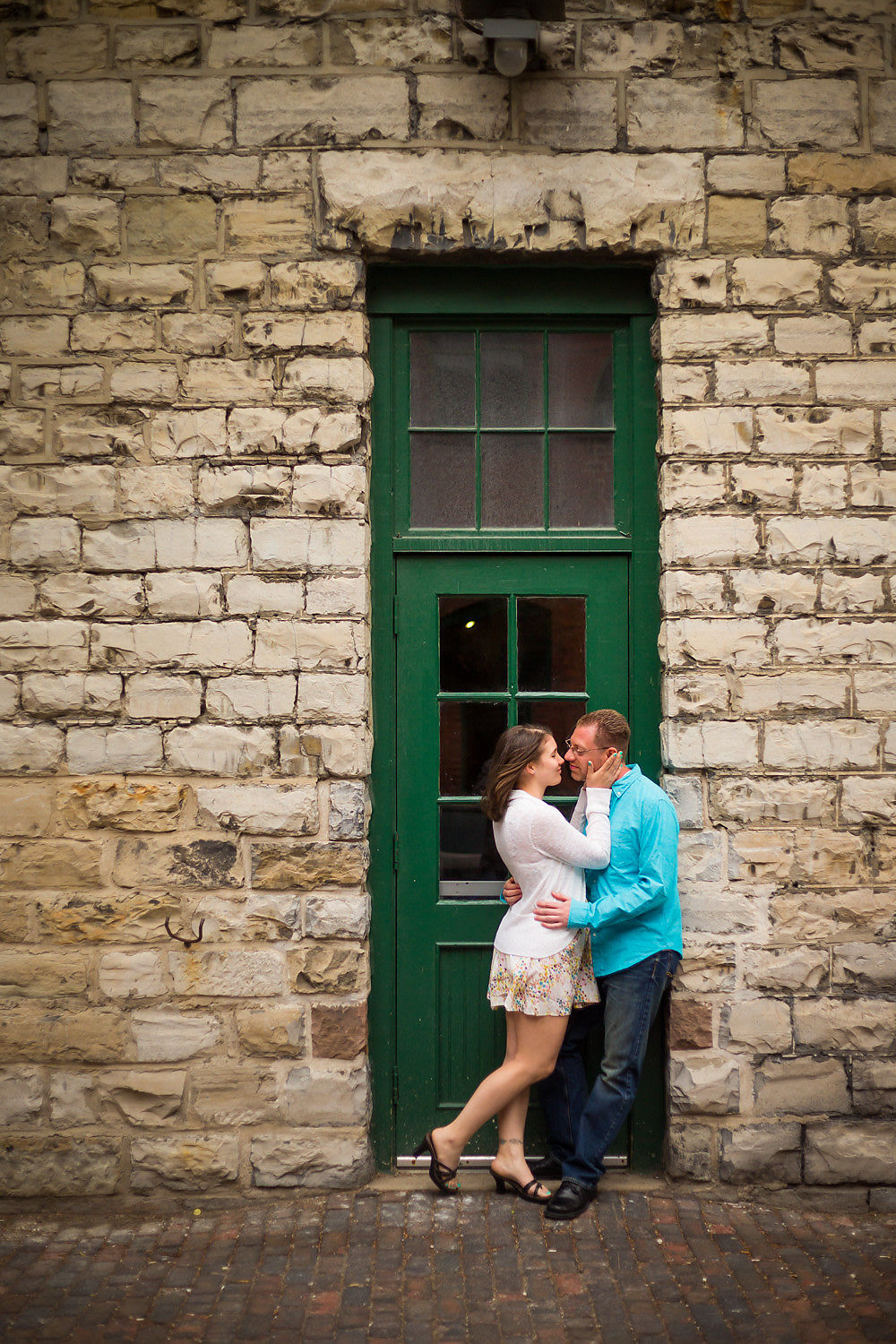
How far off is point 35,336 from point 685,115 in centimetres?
278

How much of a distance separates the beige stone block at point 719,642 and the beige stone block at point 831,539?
0.32 metres

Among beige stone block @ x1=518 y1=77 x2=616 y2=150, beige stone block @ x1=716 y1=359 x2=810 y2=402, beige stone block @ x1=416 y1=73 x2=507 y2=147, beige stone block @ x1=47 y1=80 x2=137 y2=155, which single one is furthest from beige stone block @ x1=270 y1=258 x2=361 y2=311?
beige stone block @ x1=716 y1=359 x2=810 y2=402

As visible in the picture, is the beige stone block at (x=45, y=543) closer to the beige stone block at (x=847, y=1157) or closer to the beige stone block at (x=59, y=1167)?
the beige stone block at (x=59, y=1167)

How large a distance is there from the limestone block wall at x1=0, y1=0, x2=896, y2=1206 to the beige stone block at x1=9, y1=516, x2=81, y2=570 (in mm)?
19

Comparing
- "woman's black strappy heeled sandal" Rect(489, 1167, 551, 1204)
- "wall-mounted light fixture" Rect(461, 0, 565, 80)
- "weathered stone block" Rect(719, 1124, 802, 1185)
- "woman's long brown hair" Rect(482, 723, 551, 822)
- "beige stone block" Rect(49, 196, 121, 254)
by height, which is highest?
"wall-mounted light fixture" Rect(461, 0, 565, 80)

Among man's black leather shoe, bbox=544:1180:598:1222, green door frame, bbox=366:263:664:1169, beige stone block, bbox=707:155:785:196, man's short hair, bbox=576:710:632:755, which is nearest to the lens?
man's black leather shoe, bbox=544:1180:598:1222

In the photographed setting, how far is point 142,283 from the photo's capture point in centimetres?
395

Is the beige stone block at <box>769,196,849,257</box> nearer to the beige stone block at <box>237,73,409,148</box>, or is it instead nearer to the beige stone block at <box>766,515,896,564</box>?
the beige stone block at <box>766,515,896,564</box>

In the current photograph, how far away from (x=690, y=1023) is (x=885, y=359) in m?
2.78

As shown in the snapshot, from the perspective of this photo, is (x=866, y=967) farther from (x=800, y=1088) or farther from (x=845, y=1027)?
(x=800, y=1088)

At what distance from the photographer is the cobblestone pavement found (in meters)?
3.00

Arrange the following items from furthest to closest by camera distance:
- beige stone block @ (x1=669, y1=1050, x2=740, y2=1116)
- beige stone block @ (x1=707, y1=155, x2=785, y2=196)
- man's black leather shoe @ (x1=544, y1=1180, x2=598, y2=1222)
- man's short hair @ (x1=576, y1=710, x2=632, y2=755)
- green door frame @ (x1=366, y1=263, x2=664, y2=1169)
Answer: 1. green door frame @ (x1=366, y1=263, x2=664, y2=1169)
2. beige stone block @ (x1=707, y1=155, x2=785, y2=196)
3. beige stone block @ (x1=669, y1=1050, x2=740, y2=1116)
4. man's short hair @ (x1=576, y1=710, x2=632, y2=755)
5. man's black leather shoe @ (x1=544, y1=1180, x2=598, y2=1222)

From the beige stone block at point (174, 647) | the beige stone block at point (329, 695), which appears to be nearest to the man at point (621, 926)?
the beige stone block at point (329, 695)

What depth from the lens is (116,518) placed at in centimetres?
393
